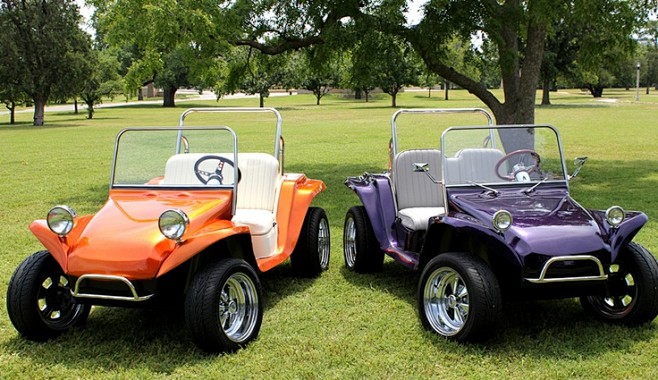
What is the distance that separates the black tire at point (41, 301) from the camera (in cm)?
464

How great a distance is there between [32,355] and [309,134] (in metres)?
22.6

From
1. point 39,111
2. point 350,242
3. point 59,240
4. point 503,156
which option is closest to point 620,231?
point 503,156

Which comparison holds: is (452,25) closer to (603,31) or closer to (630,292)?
(603,31)

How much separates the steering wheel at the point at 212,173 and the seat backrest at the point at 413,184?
1647 millimetres

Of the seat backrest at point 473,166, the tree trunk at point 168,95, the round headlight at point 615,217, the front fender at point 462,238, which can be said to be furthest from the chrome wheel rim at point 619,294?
the tree trunk at point 168,95

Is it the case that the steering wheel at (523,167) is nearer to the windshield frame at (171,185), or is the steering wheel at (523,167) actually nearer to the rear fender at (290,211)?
the rear fender at (290,211)

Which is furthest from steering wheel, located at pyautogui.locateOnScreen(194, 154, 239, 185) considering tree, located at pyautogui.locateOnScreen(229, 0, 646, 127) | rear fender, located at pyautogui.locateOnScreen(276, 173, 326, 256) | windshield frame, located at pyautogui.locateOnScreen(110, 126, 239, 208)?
tree, located at pyautogui.locateOnScreen(229, 0, 646, 127)

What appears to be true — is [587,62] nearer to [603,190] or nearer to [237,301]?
[603,190]

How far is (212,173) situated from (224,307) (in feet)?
4.54

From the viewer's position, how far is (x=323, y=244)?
22.4 feet

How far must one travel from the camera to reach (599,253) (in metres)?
4.50

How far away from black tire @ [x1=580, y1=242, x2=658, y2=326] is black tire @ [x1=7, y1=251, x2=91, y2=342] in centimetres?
372

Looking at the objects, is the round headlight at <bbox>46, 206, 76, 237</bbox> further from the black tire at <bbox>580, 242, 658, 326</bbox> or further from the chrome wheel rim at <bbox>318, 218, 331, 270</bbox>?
the black tire at <bbox>580, 242, 658, 326</bbox>

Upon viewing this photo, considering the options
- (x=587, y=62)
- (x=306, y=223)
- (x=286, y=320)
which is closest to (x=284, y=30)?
(x=587, y=62)
